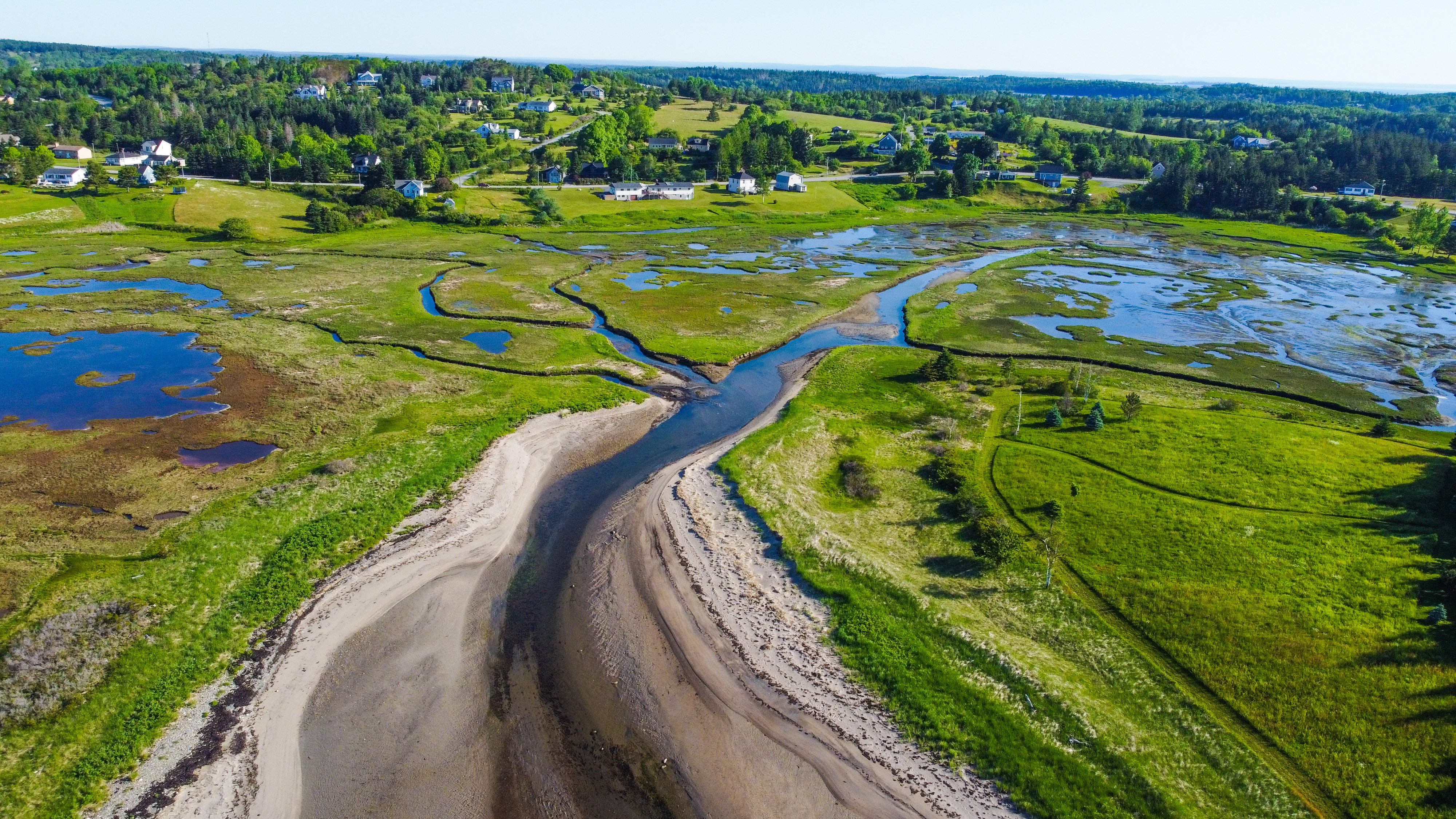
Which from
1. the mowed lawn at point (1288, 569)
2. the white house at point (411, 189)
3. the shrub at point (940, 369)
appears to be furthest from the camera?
the white house at point (411, 189)

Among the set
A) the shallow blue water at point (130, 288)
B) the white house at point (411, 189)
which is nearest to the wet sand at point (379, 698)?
the shallow blue water at point (130, 288)

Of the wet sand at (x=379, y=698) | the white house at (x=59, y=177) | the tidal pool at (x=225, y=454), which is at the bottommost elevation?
the wet sand at (x=379, y=698)

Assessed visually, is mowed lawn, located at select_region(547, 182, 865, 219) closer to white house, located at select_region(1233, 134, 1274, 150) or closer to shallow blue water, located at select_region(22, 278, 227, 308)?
shallow blue water, located at select_region(22, 278, 227, 308)

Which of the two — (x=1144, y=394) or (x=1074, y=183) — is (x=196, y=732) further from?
(x=1074, y=183)

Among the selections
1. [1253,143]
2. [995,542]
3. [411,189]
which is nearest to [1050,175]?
[1253,143]

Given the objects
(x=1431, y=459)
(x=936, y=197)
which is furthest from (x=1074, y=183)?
(x=1431, y=459)

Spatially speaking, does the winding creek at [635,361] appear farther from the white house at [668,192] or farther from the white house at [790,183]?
the white house at [790,183]

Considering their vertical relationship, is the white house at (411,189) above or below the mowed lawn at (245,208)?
above
